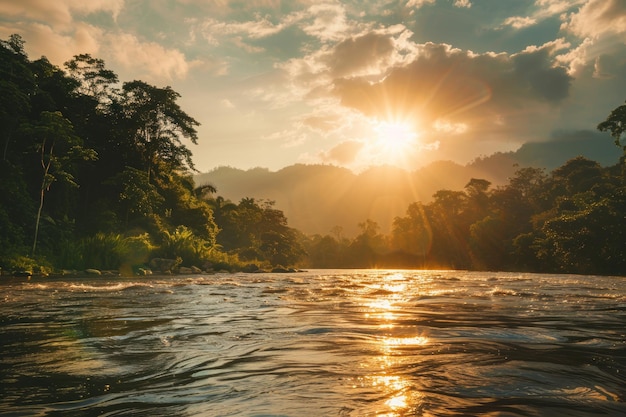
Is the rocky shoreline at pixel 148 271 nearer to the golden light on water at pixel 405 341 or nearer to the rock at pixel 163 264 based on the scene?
the rock at pixel 163 264

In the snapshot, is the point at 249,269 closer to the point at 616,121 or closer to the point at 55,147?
the point at 55,147

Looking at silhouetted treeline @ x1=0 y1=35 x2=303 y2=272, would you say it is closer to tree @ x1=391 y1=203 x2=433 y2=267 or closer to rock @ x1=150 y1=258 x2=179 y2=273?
rock @ x1=150 y1=258 x2=179 y2=273

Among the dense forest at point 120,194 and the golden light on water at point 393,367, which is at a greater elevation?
the dense forest at point 120,194

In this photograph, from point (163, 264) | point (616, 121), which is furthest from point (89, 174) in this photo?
point (616, 121)

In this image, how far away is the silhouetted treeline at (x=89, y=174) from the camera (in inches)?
912

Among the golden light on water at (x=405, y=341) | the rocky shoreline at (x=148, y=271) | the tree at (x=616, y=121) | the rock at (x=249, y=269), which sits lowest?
the rock at (x=249, y=269)

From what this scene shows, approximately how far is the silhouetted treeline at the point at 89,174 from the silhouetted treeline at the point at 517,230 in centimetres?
2824

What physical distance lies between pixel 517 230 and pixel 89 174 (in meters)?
51.9

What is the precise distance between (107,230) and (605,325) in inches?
1153

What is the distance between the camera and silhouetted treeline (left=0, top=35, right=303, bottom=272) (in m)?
23.2

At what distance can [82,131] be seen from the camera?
101ft

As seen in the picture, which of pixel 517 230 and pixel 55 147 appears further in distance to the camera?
pixel 517 230

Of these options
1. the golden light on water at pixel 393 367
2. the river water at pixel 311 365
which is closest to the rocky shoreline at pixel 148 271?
the river water at pixel 311 365

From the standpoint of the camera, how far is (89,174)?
104ft
